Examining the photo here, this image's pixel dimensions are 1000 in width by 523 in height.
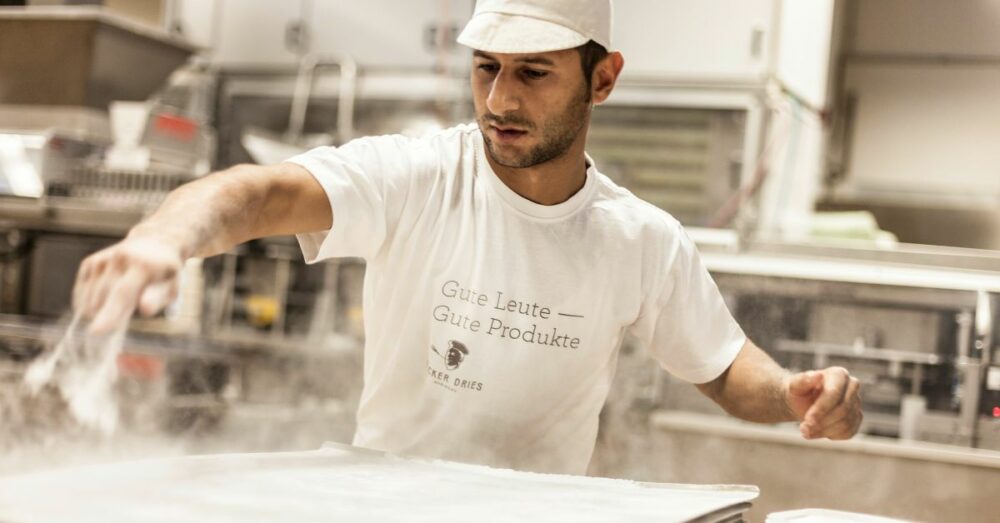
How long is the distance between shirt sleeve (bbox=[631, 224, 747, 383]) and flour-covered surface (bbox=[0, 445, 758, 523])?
1.40ft

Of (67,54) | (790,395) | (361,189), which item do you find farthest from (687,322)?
(67,54)

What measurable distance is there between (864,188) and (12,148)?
121 inches

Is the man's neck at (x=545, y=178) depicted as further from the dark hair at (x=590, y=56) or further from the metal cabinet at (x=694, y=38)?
the metal cabinet at (x=694, y=38)

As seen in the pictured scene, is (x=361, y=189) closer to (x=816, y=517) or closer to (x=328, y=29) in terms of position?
(x=816, y=517)

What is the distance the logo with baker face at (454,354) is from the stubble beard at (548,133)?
26 centimetres

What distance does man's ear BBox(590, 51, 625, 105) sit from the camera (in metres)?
1.49

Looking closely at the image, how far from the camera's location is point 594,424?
1456 millimetres

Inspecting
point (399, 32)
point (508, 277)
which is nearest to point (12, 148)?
point (399, 32)

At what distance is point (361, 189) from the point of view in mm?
1294

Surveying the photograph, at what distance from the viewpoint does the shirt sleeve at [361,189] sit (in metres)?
1.25

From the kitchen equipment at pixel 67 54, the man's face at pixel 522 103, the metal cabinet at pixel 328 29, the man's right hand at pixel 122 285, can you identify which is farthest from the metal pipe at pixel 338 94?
the man's right hand at pixel 122 285

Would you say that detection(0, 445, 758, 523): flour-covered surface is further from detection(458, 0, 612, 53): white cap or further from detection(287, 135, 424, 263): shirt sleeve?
detection(458, 0, 612, 53): white cap

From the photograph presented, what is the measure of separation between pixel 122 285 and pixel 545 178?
2.43 feet

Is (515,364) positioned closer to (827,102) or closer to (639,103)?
(639,103)
